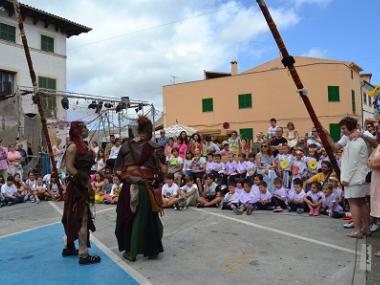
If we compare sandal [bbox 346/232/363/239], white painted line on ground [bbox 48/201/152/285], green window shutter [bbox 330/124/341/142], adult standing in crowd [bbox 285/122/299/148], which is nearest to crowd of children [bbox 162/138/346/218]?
adult standing in crowd [bbox 285/122/299/148]

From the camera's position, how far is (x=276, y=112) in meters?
30.4

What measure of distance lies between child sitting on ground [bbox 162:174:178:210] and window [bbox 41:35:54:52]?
1826 centimetres

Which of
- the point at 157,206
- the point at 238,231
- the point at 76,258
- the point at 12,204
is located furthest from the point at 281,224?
the point at 12,204

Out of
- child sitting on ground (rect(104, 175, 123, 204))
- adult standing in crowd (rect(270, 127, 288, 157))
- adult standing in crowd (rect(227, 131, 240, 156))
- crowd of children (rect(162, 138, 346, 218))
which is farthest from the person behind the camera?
adult standing in crowd (rect(227, 131, 240, 156))

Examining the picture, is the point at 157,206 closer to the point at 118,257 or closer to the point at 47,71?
the point at 118,257

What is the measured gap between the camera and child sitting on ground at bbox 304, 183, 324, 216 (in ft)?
29.1

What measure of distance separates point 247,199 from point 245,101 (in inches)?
884

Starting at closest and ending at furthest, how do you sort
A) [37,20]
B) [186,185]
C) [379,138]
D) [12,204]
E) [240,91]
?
[379,138] → [186,185] → [12,204] → [37,20] → [240,91]

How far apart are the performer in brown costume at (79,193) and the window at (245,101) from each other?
86.3 ft

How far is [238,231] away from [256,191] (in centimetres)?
261

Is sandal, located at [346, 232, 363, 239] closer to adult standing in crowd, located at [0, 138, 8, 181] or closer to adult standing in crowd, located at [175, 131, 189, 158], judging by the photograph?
adult standing in crowd, located at [175, 131, 189, 158]

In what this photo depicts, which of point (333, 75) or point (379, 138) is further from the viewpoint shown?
point (333, 75)

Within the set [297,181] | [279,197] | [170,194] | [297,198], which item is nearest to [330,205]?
[297,198]

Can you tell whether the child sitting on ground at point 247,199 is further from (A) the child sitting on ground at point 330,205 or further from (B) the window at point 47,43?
(B) the window at point 47,43
